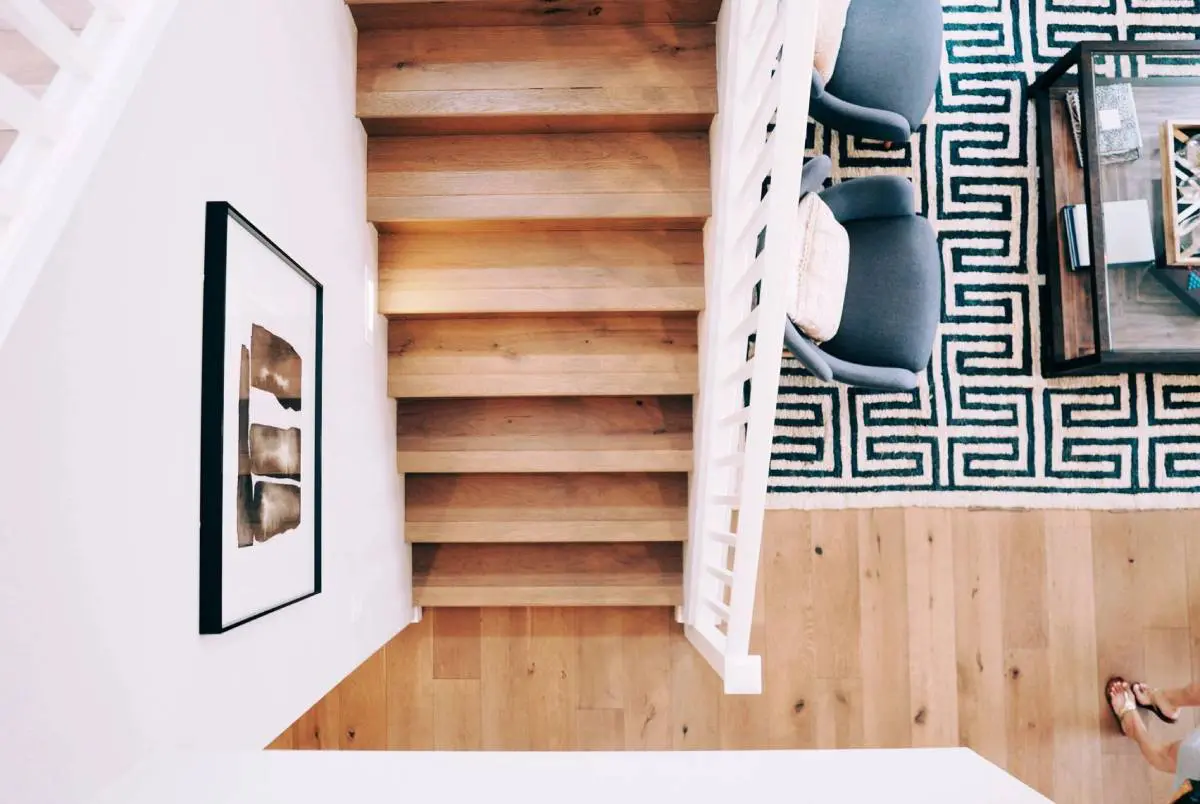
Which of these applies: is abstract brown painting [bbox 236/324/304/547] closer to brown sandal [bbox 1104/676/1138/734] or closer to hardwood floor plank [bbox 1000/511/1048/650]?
hardwood floor plank [bbox 1000/511/1048/650]

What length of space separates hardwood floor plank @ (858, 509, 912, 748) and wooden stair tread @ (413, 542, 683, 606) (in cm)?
69

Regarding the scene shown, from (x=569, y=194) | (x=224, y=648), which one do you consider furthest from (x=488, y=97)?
(x=224, y=648)

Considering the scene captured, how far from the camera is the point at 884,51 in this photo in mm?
2336

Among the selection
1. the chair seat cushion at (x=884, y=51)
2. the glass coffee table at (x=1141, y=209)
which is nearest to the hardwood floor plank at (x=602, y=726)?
the glass coffee table at (x=1141, y=209)

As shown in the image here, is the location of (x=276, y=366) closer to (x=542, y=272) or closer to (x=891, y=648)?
(x=542, y=272)

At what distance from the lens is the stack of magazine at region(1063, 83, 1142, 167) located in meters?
2.33

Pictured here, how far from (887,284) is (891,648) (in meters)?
1.22

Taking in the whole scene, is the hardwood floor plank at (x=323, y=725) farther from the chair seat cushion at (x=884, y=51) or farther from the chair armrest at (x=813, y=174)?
the chair seat cushion at (x=884, y=51)

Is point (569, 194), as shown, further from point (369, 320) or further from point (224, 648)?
point (224, 648)

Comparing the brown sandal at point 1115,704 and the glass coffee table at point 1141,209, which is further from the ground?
the glass coffee table at point 1141,209

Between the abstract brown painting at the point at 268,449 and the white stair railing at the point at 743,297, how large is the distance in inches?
35.6

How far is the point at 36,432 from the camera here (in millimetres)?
947

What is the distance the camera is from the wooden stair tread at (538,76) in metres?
2.11

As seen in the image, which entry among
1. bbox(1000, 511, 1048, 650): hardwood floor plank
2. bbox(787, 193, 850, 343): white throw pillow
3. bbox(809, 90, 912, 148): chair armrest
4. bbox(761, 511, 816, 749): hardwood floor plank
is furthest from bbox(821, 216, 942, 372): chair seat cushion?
bbox(1000, 511, 1048, 650): hardwood floor plank
